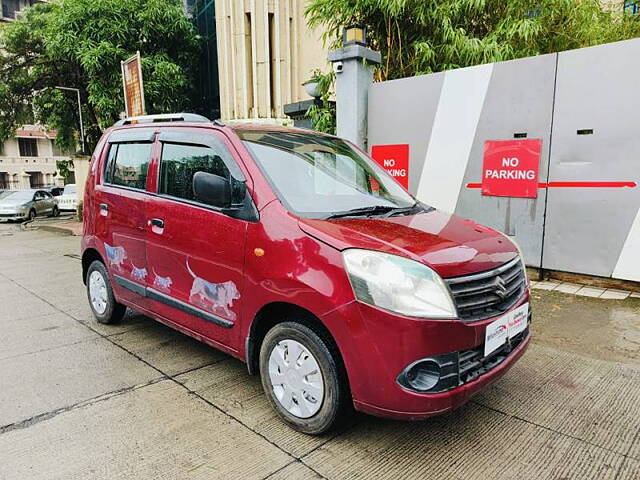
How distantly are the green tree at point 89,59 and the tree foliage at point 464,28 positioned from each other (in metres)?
9.73

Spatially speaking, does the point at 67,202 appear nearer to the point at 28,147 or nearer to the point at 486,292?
the point at 486,292

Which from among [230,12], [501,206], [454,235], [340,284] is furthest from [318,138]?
[230,12]

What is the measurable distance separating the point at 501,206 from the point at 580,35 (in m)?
3.76

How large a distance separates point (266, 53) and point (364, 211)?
511 inches

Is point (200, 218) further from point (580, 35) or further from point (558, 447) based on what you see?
point (580, 35)

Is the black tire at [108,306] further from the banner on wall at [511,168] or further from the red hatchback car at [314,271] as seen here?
the banner on wall at [511,168]

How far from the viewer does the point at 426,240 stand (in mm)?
2516

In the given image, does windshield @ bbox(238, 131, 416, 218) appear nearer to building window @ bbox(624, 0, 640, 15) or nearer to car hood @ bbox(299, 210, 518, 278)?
car hood @ bbox(299, 210, 518, 278)

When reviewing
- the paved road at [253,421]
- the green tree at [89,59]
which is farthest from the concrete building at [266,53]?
the paved road at [253,421]

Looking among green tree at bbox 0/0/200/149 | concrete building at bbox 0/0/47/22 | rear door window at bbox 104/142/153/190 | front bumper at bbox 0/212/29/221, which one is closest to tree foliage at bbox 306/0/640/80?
rear door window at bbox 104/142/153/190

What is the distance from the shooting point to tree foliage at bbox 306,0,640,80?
7148 millimetres

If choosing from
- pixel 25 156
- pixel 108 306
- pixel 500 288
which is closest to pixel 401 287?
pixel 500 288

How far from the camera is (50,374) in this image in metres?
3.48

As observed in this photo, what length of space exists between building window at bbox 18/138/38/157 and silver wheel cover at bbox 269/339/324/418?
48.6 metres
